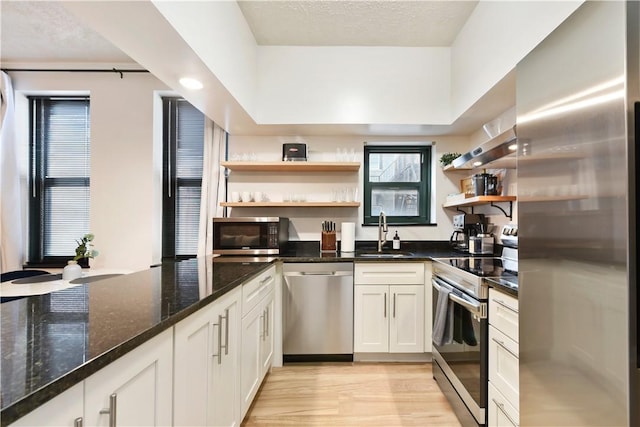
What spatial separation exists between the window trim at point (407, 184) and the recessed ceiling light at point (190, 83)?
1.90 m

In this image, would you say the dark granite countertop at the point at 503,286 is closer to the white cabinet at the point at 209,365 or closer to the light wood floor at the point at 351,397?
the light wood floor at the point at 351,397

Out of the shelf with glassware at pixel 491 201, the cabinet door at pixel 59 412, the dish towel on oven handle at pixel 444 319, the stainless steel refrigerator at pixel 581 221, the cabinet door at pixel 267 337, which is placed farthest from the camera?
the shelf with glassware at pixel 491 201

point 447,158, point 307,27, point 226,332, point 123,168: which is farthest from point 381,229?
point 123,168

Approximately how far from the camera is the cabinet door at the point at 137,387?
26.6 inches

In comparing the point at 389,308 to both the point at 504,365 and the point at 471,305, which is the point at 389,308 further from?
the point at 504,365

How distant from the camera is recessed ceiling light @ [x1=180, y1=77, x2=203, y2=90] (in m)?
1.95

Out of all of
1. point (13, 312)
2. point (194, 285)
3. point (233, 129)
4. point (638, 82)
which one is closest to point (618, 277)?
point (638, 82)

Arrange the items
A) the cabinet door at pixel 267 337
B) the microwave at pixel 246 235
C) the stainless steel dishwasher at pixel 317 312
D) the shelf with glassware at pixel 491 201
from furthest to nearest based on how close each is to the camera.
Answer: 1. the microwave at pixel 246 235
2. the stainless steel dishwasher at pixel 317 312
3. the shelf with glassware at pixel 491 201
4. the cabinet door at pixel 267 337

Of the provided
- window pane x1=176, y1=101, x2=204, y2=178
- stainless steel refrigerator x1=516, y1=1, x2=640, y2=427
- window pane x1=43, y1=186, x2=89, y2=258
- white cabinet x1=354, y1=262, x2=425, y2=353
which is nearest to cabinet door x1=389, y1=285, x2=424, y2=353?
white cabinet x1=354, y1=262, x2=425, y2=353

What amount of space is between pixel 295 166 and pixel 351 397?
6.63 ft

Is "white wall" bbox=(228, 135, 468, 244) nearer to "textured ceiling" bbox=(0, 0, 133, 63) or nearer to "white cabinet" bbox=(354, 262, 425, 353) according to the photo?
"white cabinet" bbox=(354, 262, 425, 353)

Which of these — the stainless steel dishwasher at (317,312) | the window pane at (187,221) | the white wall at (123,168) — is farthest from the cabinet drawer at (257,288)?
the white wall at (123,168)

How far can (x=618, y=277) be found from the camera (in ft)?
2.67

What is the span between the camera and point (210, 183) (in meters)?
3.19
